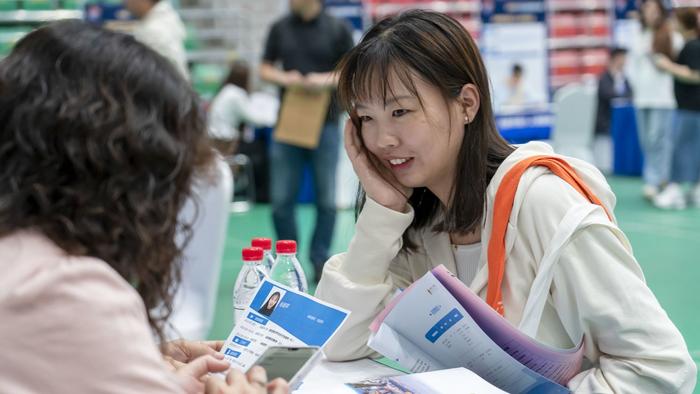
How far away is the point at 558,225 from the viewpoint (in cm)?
175

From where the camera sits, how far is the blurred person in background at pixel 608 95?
10.5 m

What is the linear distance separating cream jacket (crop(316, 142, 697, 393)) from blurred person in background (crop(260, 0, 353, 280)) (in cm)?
349

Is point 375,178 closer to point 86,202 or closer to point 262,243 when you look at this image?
point 262,243

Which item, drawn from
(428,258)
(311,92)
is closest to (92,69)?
(428,258)

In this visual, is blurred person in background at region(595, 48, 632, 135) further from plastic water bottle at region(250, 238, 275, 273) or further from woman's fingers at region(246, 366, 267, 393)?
woman's fingers at region(246, 366, 267, 393)

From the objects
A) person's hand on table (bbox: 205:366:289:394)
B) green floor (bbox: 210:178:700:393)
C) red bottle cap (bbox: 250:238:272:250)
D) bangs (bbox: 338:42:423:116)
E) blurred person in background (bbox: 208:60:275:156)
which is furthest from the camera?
blurred person in background (bbox: 208:60:275:156)

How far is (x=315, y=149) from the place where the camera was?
5539 mm

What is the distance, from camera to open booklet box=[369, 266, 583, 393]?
167 cm

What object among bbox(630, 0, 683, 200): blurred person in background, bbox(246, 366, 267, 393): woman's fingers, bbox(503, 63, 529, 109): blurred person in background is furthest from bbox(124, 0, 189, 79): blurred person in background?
bbox(503, 63, 529, 109): blurred person in background

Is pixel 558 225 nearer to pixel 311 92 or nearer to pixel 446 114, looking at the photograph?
pixel 446 114

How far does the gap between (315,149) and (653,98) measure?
14.2 feet

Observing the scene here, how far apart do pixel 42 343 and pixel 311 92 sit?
4401 mm

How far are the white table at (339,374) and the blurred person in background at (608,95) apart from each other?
9051mm

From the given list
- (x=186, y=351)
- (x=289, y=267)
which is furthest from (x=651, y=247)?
(x=186, y=351)
